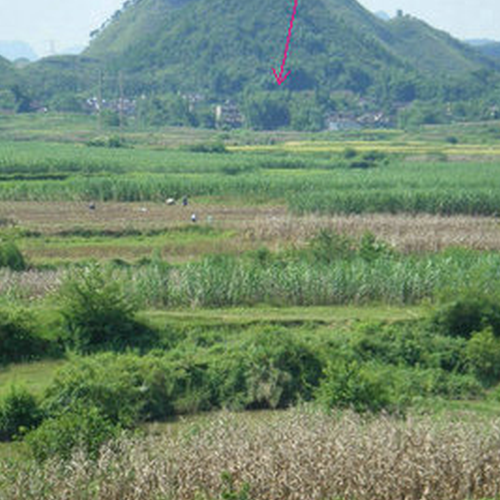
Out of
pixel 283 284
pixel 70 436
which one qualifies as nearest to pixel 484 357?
pixel 283 284

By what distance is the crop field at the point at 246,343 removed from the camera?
11.3 m

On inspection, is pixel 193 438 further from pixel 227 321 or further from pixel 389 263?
pixel 389 263

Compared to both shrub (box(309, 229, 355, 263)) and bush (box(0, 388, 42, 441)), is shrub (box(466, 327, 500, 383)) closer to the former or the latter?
shrub (box(309, 229, 355, 263))

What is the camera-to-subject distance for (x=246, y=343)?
1825 cm

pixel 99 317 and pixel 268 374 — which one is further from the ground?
pixel 99 317

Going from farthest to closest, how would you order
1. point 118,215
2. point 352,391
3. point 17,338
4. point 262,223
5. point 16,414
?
point 118,215 → point 262,223 → point 17,338 → point 352,391 → point 16,414

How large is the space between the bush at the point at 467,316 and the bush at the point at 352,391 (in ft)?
14.8

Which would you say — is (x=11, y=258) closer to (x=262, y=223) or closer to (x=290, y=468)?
(x=262, y=223)

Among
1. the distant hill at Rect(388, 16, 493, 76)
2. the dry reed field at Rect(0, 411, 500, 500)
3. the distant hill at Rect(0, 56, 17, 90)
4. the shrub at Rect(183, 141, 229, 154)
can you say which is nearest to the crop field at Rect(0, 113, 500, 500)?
the dry reed field at Rect(0, 411, 500, 500)

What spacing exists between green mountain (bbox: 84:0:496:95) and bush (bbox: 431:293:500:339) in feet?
360

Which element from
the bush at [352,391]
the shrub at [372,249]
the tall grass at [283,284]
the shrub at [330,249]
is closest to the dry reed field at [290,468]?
the bush at [352,391]

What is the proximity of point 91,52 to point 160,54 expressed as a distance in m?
27.5

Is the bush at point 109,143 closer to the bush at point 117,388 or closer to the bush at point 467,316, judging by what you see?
the bush at point 467,316

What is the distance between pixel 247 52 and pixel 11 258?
12137 cm
